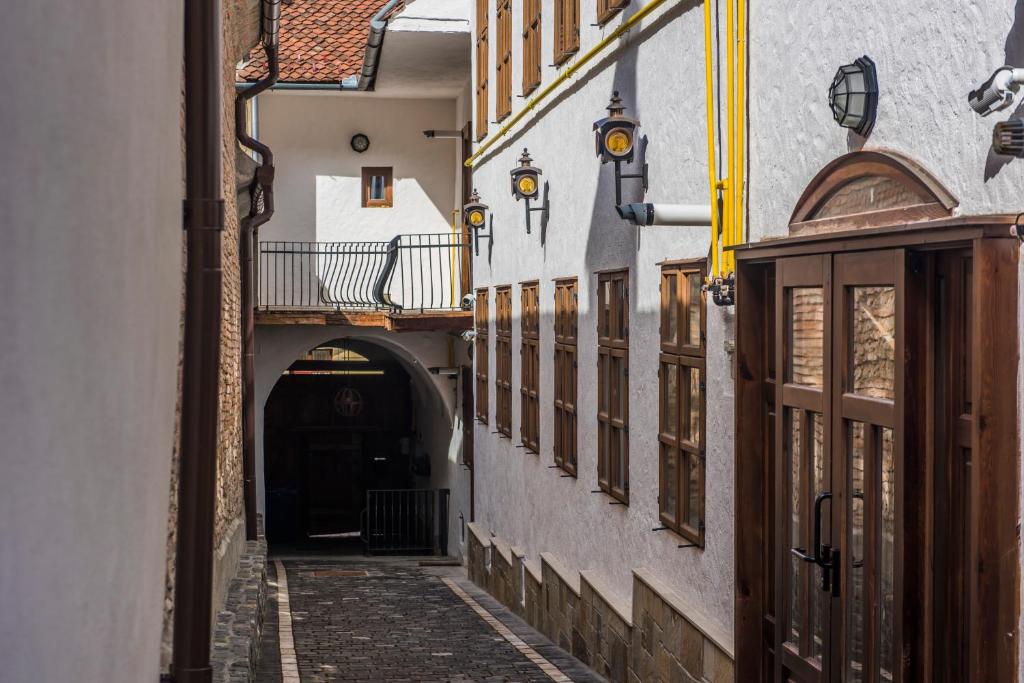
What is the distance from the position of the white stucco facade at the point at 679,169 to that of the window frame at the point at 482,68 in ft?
4.16

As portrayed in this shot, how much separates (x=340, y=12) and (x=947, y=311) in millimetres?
17814

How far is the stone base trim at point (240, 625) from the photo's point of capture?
7305 millimetres

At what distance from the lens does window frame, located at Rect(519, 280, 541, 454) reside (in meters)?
12.3

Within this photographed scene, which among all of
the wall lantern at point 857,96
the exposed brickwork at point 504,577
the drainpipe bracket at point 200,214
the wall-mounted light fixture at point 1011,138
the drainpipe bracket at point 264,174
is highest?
the drainpipe bracket at point 264,174

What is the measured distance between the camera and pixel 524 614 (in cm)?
1292

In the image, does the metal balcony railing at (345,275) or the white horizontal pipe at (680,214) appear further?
the metal balcony railing at (345,275)

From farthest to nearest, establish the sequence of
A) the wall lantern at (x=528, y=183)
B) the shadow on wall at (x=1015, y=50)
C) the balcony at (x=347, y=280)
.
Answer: the balcony at (x=347, y=280), the wall lantern at (x=528, y=183), the shadow on wall at (x=1015, y=50)

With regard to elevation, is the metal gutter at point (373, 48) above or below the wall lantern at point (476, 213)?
above

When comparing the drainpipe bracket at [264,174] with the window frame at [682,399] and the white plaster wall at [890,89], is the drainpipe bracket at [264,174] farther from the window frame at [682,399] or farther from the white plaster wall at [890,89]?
the white plaster wall at [890,89]

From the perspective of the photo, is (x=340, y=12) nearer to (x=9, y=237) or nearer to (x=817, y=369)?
(x=817, y=369)

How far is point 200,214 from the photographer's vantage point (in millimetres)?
5039

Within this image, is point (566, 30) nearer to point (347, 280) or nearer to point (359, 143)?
point (347, 280)

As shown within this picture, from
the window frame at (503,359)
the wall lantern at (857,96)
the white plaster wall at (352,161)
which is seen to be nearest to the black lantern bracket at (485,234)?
the window frame at (503,359)

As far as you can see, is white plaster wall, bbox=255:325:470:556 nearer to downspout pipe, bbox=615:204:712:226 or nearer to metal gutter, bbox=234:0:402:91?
metal gutter, bbox=234:0:402:91
